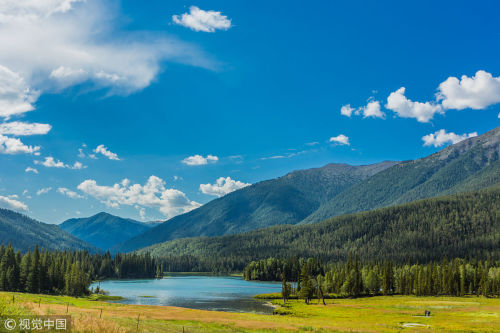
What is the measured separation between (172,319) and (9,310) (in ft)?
135

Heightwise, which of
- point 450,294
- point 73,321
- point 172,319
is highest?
point 73,321

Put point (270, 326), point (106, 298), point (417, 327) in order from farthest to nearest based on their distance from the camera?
point (106, 298), point (417, 327), point (270, 326)

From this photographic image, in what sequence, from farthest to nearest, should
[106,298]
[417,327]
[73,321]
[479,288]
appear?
[479,288] < [106,298] < [417,327] < [73,321]

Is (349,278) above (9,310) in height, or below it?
below

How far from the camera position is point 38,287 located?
137m

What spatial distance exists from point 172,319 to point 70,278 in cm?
8265

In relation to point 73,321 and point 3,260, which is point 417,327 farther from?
point 3,260

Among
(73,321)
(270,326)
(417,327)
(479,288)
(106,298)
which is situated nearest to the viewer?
(73,321)

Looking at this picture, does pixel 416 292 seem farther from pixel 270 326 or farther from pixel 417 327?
pixel 270 326

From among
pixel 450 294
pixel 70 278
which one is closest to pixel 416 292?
pixel 450 294

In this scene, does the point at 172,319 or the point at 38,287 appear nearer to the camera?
the point at 172,319

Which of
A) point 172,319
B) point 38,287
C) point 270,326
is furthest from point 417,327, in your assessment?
point 38,287

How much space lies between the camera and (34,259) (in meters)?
138

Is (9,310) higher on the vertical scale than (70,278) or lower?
higher
